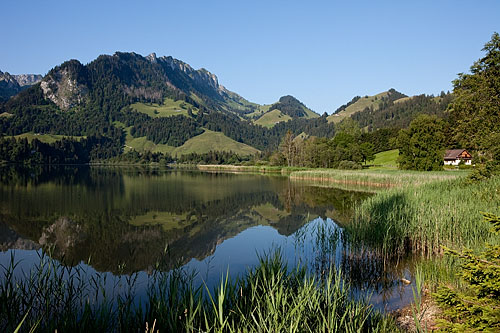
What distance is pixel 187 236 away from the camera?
18828 millimetres

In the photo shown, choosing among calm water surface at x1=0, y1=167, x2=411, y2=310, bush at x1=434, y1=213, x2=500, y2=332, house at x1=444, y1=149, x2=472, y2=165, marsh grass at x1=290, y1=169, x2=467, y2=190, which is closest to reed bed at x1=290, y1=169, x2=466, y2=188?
marsh grass at x1=290, y1=169, x2=467, y2=190

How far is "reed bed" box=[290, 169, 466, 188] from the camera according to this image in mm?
37156

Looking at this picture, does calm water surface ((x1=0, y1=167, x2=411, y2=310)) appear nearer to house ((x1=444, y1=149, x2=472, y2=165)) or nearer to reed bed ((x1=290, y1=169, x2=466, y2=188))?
reed bed ((x1=290, y1=169, x2=466, y2=188))

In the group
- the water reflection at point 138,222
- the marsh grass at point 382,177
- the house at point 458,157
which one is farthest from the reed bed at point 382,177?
the house at point 458,157

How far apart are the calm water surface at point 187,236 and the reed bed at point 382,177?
12327mm

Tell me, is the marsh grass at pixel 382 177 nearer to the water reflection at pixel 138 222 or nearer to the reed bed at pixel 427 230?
the water reflection at pixel 138 222

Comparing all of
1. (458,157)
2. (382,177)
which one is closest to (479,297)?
(382,177)

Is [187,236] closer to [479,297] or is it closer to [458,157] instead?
[479,297]

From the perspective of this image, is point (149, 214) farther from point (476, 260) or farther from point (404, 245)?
point (476, 260)

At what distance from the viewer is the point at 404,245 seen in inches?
514

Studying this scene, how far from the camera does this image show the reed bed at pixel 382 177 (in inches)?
1463

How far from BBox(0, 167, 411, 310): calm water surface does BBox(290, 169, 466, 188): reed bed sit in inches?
485

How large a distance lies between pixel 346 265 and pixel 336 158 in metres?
80.0

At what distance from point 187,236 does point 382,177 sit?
3359 centimetres
